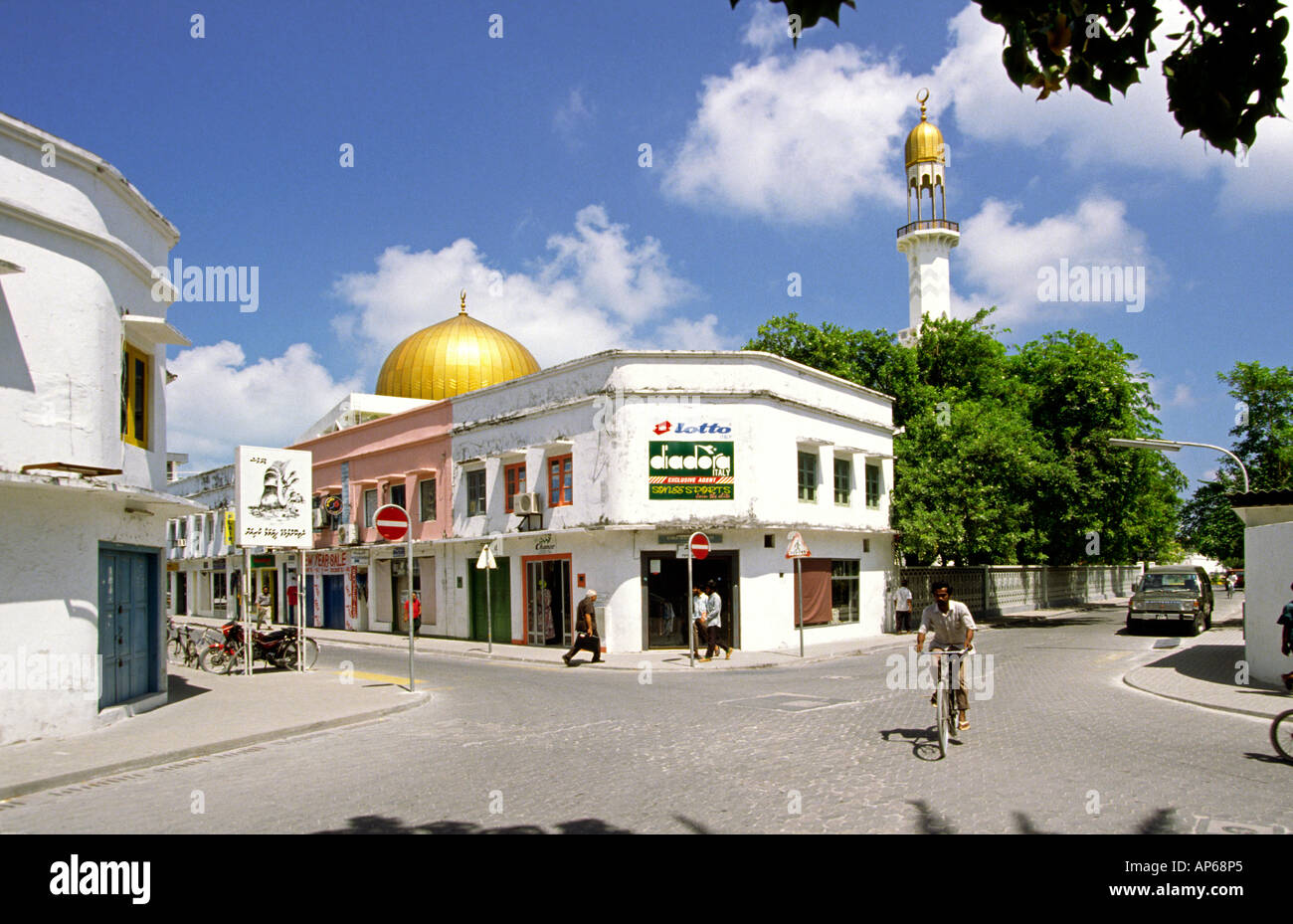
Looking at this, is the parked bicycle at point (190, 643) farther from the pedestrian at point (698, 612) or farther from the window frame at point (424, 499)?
the pedestrian at point (698, 612)

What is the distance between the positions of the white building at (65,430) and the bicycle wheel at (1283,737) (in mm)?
12998

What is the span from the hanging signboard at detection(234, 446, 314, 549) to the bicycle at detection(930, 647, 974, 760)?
44.0 feet

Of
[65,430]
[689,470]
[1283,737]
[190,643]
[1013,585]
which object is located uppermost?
[65,430]

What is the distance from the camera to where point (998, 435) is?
104 feet

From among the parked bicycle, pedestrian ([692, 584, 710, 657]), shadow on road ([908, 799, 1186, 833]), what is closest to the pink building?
the parked bicycle

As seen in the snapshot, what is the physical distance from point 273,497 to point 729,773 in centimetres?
1335

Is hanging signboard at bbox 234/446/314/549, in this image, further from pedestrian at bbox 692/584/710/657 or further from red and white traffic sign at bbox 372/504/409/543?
pedestrian at bbox 692/584/710/657

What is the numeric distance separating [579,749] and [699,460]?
14.5 m

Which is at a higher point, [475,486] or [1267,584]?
[475,486]

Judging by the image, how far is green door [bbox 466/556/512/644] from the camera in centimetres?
2761

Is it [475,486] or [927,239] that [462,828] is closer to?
[475,486]

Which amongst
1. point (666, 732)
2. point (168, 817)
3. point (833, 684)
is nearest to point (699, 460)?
point (833, 684)

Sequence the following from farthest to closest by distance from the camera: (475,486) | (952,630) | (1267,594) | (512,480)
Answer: (475,486) < (512,480) < (1267,594) < (952,630)

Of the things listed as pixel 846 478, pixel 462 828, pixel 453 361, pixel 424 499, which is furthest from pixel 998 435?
pixel 462 828
